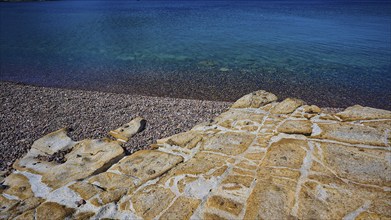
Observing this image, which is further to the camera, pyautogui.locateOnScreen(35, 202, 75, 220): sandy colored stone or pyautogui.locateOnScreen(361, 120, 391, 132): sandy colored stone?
pyautogui.locateOnScreen(361, 120, 391, 132): sandy colored stone

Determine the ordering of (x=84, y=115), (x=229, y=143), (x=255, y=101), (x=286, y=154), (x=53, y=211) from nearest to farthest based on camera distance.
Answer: (x=53, y=211) < (x=286, y=154) < (x=229, y=143) < (x=255, y=101) < (x=84, y=115)

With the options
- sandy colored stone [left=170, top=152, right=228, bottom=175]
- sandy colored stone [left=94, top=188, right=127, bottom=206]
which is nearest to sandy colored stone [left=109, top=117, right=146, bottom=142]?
sandy colored stone [left=170, top=152, right=228, bottom=175]

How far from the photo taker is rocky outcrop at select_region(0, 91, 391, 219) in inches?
172

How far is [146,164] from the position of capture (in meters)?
6.00

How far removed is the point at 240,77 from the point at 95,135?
1042 cm

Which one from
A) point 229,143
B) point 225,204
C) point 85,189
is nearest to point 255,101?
point 229,143

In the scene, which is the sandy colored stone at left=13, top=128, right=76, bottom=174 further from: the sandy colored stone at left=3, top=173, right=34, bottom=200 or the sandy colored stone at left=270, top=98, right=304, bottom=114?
the sandy colored stone at left=270, top=98, right=304, bottom=114

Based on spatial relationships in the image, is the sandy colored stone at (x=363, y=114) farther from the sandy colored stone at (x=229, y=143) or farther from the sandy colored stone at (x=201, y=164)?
the sandy colored stone at (x=201, y=164)

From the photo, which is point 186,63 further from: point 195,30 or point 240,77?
point 195,30

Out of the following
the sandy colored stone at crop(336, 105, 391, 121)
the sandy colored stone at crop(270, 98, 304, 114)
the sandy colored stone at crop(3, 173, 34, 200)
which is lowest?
the sandy colored stone at crop(3, 173, 34, 200)

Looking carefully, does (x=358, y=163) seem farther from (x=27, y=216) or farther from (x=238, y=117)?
(x=27, y=216)

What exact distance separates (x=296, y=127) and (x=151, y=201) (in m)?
4.20

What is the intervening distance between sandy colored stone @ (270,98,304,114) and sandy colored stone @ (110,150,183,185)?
3.61 meters

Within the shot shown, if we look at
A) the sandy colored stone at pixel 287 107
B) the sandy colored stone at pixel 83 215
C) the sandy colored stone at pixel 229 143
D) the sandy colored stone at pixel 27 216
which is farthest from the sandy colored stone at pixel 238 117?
the sandy colored stone at pixel 27 216
